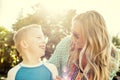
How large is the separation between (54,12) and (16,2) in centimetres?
29

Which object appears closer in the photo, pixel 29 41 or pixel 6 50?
pixel 29 41

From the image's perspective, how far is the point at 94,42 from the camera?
52.9 inches

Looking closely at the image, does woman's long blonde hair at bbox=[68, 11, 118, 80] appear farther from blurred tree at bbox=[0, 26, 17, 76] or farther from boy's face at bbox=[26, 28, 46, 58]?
blurred tree at bbox=[0, 26, 17, 76]

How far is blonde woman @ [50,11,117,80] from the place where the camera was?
1.34 meters

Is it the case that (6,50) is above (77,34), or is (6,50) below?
below

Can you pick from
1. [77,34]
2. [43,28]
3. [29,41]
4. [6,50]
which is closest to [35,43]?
[29,41]

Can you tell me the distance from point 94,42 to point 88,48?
0.11 ft

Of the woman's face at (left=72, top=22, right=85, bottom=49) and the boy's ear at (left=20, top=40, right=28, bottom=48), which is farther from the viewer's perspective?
the woman's face at (left=72, top=22, right=85, bottom=49)

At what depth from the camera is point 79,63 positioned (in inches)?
53.0

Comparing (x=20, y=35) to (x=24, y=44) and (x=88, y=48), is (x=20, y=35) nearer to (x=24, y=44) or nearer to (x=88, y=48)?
(x=24, y=44)

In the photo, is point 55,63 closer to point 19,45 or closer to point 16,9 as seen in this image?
point 19,45

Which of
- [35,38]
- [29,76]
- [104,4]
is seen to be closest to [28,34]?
[35,38]

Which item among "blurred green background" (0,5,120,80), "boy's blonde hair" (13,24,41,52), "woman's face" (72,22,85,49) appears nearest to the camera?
"boy's blonde hair" (13,24,41,52)

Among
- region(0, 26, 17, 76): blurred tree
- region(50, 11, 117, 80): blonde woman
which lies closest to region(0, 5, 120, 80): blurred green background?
region(0, 26, 17, 76): blurred tree
